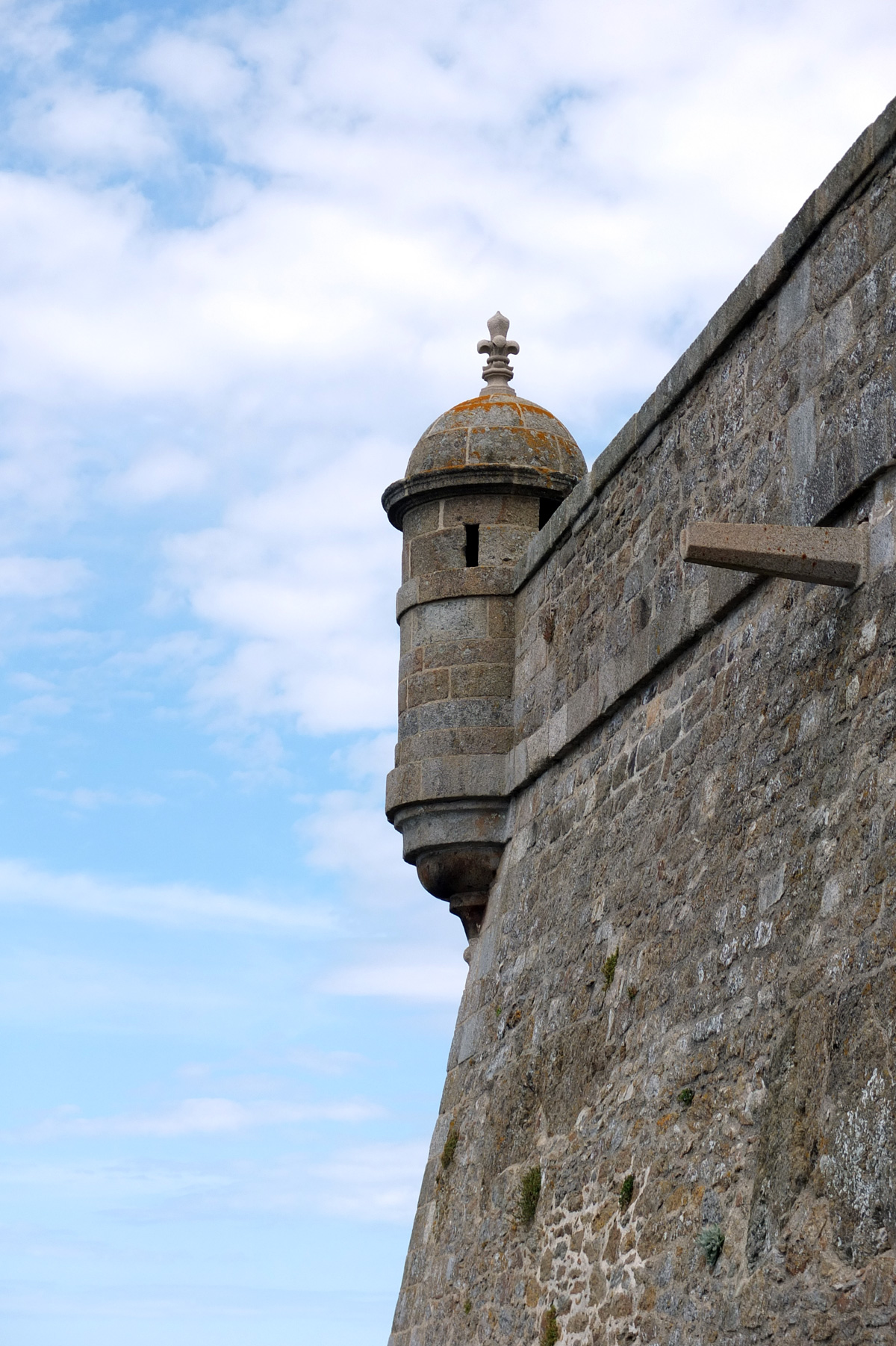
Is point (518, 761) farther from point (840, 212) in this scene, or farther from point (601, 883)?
point (840, 212)

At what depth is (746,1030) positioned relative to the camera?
590cm

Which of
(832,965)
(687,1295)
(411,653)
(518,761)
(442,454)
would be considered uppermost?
(442,454)

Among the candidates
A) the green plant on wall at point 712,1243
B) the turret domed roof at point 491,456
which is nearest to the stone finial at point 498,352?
the turret domed roof at point 491,456

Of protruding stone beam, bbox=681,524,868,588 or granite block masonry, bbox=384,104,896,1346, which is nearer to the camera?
granite block masonry, bbox=384,104,896,1346

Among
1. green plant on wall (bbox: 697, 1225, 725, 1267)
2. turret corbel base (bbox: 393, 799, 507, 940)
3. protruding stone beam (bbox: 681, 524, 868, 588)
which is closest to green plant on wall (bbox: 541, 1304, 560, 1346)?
green plant on wall (bbox: 697, 1225, 725, 1267)

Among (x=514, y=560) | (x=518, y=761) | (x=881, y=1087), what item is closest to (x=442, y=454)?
(x=514, y=560)

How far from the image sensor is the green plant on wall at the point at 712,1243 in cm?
568

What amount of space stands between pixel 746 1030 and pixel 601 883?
6.43 feet

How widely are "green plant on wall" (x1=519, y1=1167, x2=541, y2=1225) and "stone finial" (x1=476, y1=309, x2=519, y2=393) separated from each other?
16.5 ft

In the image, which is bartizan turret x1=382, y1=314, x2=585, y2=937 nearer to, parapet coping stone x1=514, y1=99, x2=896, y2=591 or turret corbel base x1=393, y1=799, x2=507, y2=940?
turret corbel base x1=393, y1=799, x2=507, y2=940

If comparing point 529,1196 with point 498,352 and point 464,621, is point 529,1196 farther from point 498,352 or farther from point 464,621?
point 498,352

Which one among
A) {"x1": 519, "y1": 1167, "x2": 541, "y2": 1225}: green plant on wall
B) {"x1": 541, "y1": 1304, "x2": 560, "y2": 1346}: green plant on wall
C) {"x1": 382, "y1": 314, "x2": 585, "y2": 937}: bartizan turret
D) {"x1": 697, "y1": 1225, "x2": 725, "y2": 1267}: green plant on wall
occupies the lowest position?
{"x1": 541, "y1": 1304, "x2": 560, "y2": 1346}: green plant on wall

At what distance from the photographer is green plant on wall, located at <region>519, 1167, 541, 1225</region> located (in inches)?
301

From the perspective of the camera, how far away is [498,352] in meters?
11.1
